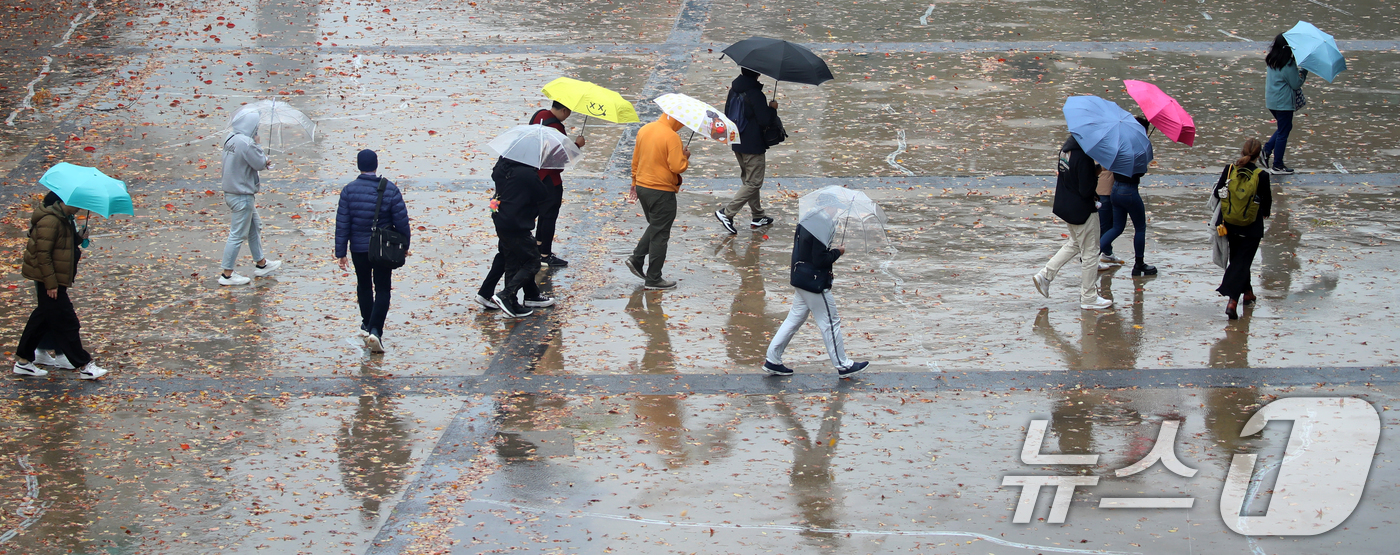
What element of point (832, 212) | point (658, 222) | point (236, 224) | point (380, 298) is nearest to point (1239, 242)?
point (832, 212)

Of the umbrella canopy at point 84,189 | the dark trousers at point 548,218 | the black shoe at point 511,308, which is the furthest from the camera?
the dark trousers at point 548,218

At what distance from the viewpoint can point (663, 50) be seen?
17.6m

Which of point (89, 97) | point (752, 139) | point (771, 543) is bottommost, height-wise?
point (89, 97)

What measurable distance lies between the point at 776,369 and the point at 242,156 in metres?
4.78

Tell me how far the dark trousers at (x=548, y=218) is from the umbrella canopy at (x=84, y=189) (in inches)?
119

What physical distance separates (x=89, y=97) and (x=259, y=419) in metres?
9.84

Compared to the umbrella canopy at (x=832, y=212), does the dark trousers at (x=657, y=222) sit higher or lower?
lower

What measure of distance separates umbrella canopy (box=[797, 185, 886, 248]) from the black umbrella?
2810 millimetres

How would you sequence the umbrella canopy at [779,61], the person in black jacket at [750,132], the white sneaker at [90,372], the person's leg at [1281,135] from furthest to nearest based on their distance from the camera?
the person's leg at [1281,135], the person in black jacket at [750,132], the umbrella canopy at [779,61], the white sneaker at [90,372]

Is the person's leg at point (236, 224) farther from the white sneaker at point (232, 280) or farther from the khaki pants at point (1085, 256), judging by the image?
the khaki pants at point (1085, 256)

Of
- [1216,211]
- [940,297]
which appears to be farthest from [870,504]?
[1216,211]

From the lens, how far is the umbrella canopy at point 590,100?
9539 mm

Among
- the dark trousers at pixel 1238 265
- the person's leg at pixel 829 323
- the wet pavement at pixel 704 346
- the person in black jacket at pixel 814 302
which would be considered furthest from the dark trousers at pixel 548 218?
the dark trousers at pixel 1238 265

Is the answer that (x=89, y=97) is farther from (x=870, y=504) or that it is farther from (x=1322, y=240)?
(x=1322, y=240)
